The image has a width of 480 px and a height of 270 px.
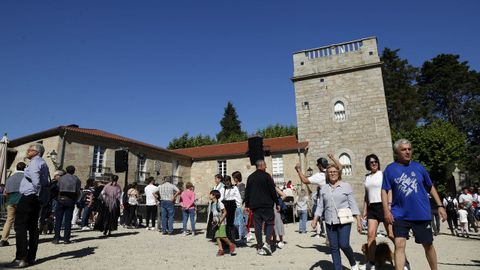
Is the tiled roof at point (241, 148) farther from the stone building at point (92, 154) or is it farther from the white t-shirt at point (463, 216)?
the white t-shirt at point (463, 216)

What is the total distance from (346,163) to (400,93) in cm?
1647

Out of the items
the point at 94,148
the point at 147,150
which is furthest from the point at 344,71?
the point at 94,148

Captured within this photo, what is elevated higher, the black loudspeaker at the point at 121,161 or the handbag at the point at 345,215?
the black loudspeaker at the point at 121,161

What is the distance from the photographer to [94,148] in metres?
20.2

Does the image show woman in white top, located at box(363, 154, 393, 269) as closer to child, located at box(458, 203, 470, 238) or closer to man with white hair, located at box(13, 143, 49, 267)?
man with white hair, located at box(13, 143, 49, 267)

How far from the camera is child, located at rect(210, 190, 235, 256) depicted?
5805mm

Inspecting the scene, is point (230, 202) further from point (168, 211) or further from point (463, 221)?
point (463, 221)

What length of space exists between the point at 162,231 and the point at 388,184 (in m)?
7.68

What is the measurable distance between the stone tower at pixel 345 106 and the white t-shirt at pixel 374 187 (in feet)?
51.8

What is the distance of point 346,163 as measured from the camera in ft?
66.7

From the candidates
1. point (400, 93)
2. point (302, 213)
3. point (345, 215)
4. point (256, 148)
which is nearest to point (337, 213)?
point (345, 215)

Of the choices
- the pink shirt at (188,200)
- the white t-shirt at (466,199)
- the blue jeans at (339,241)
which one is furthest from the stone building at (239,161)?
the blue jeans at (339,241)

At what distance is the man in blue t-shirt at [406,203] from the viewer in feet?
11.0

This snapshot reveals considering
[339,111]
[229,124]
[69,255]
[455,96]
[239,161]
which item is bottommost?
[69,255]
